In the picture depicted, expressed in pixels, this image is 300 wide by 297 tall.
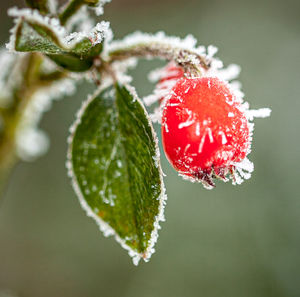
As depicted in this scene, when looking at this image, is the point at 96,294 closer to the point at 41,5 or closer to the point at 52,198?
the point at 52,198

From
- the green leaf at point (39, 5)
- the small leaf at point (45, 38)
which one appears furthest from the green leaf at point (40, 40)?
the green leaf at point (39, 5)

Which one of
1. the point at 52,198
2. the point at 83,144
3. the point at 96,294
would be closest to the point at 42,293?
the point at 96,294

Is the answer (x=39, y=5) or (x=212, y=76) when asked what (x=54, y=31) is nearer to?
(x=39, y=5)

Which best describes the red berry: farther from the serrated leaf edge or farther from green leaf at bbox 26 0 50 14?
green leaf at bbox 26 0 50 14

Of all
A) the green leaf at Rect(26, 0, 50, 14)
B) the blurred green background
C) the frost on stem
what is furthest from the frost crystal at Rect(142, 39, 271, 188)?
the blurred green background

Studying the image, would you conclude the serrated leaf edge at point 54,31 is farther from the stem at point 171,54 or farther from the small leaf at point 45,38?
the stem at point 171,54

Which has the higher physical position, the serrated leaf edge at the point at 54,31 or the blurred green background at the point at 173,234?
the serrated leaf edge at the point at 54,31
